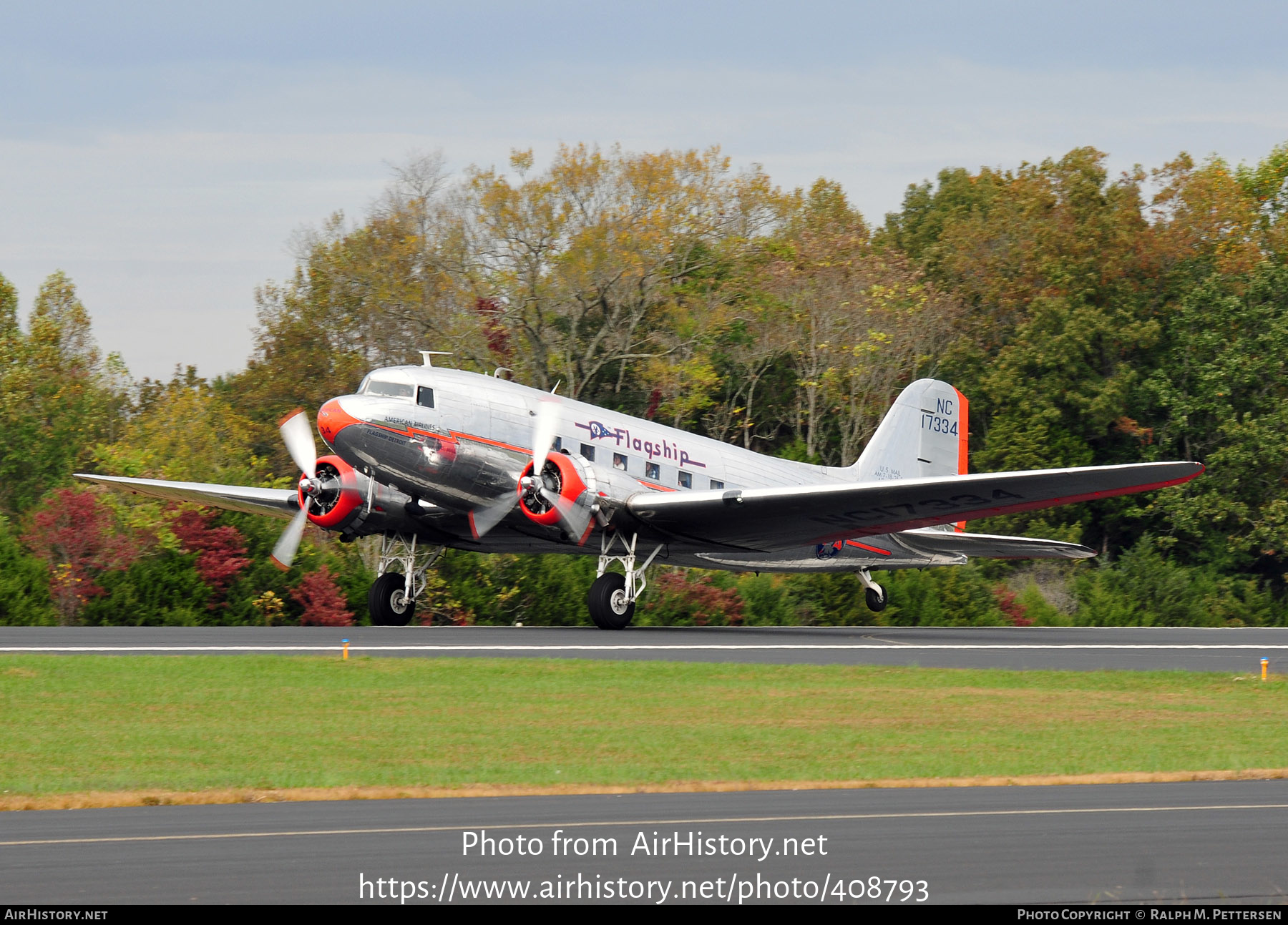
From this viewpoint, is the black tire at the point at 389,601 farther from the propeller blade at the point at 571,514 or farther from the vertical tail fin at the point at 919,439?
the vertical tail fin at the point at 919,439

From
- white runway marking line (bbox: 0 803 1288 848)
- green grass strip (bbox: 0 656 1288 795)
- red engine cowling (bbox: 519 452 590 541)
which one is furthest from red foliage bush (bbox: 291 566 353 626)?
white runway marking line (bbox: 0 803 1288 848)

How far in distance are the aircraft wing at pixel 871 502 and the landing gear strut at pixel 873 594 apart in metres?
5.53

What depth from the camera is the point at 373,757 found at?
15.3m

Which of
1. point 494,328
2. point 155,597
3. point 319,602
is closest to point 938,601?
point 319,602

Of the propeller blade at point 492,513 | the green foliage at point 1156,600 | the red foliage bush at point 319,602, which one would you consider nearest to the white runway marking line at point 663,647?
the propeller blade at point 492,513

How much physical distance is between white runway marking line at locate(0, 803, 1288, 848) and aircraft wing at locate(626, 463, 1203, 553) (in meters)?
15.8

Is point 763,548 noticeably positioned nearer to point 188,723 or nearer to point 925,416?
point 925,416

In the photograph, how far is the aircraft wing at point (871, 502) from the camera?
92.2ft

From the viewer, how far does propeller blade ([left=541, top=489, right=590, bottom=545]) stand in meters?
29.2

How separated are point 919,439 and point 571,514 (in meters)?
12.5

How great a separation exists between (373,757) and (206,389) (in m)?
46.3

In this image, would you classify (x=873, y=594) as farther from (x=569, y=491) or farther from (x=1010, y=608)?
(x=569, y=491)
